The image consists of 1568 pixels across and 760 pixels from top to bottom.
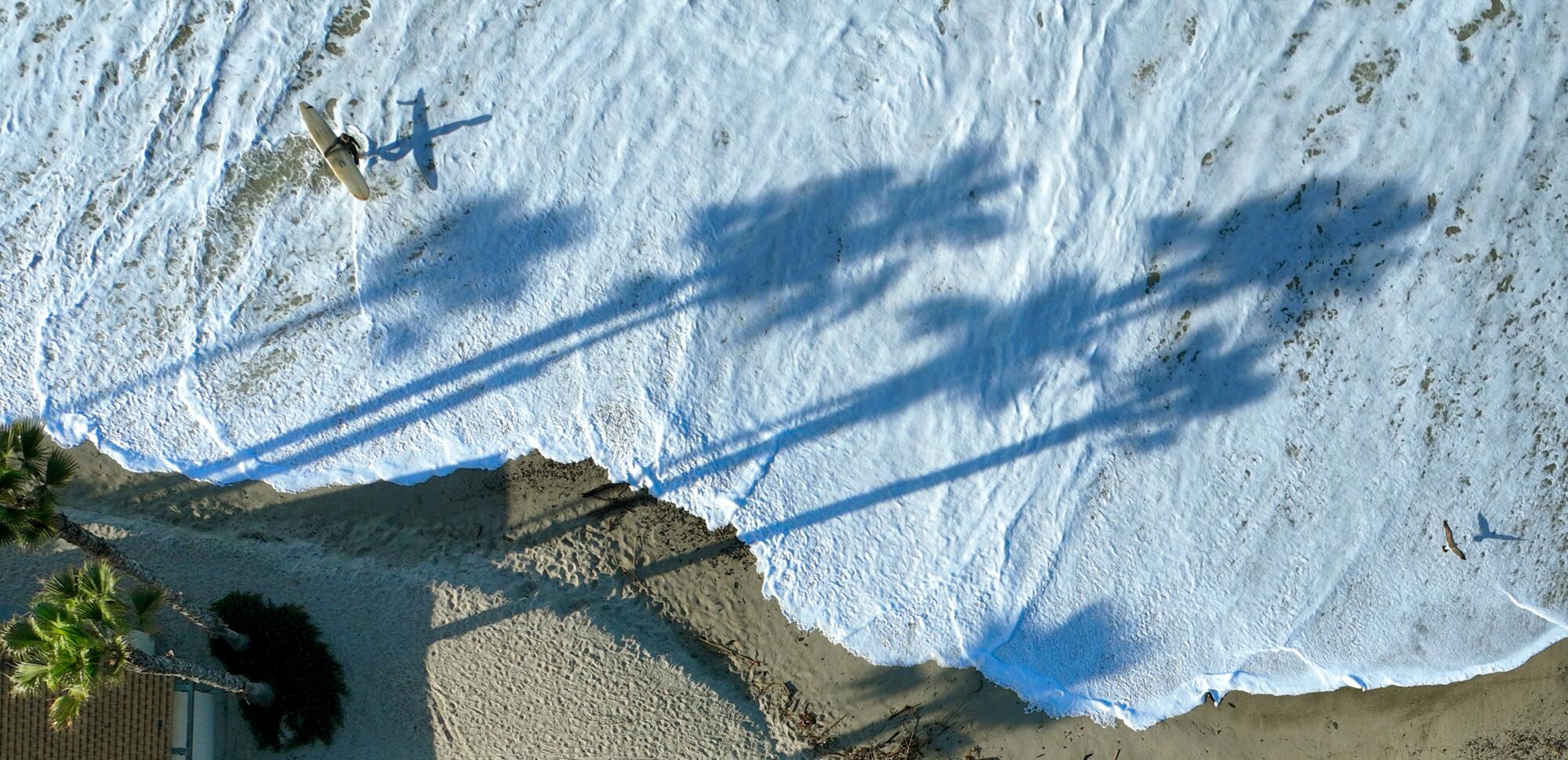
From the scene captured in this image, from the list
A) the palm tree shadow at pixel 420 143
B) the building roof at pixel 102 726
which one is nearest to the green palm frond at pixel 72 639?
the building roof at pixel 102 726

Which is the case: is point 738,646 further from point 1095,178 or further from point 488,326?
point 1095,178

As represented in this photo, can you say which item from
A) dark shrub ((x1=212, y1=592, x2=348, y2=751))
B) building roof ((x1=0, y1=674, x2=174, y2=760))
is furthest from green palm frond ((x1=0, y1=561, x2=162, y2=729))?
dark shrub ((x1=212, y1=592, x2=348, y2=751))

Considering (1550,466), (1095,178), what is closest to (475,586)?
(1095,178)

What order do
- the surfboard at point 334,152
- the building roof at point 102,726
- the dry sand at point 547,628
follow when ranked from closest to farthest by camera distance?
1. the building roof at point 102,726
2. the surfboard at point 334,152
3. the dry sand at point 547,628

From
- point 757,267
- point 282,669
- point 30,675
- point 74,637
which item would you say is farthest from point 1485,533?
point 30,675

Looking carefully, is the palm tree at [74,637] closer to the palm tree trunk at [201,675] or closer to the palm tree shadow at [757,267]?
the palm tree trunk at [201,675]

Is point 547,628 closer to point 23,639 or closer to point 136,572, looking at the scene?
point 136,572
